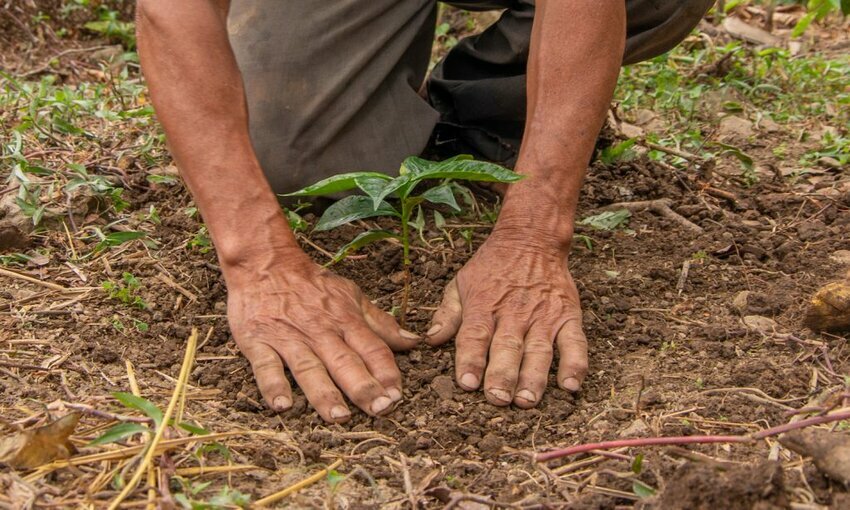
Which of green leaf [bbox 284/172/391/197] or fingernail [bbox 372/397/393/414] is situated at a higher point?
green leaf [bbox 284/172/391/197]

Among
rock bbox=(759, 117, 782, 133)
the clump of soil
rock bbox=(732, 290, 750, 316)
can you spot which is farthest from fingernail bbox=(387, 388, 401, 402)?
rock bbox=(759, 117, 782, 133)

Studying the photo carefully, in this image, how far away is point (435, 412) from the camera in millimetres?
1791

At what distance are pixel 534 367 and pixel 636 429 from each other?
0.23 m

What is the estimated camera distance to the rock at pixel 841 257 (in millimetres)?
2268

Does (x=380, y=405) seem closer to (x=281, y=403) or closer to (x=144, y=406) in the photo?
(x=281, y=403)

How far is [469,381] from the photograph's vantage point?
1825 mm

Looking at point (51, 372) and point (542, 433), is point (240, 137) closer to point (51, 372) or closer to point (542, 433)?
point (51, 372)

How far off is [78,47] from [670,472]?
3.33m

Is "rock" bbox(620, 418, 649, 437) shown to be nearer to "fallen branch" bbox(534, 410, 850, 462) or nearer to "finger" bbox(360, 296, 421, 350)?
"fallen branch" bbox(534, 410, 850, 462)

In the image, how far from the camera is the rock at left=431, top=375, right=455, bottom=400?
6.00 ft

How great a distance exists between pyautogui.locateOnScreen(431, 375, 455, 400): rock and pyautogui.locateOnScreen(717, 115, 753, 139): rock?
171cm

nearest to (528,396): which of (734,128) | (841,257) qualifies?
(841,257)

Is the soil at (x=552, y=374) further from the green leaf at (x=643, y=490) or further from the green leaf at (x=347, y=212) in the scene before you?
the green leaf at (x=347, y=212)

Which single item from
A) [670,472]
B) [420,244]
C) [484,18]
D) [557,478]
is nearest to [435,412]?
[557,478]
